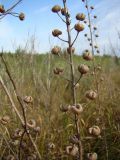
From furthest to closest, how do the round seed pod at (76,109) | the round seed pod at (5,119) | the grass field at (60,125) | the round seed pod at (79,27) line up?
the grass field at (60,125) < the round seed pod at (5,119) < the round seed pod at (79,27) < the round seed pod at (76,109)

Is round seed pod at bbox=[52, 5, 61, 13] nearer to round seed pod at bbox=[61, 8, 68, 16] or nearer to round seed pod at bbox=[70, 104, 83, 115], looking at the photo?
round seed pod at bbox=[61, 8, 68, 16]

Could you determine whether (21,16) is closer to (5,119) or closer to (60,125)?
(5,119)


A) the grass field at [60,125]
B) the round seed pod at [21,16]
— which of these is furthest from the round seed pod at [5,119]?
the round seed pod at [21,16]

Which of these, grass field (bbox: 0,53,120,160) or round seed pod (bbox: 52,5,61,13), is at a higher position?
round seed pod (bbox: 52,5,61,13)

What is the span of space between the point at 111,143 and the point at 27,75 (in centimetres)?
343

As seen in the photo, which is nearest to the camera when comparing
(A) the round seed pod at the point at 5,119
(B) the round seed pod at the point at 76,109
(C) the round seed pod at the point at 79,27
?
(B) the round seed pod at the point at 76,109

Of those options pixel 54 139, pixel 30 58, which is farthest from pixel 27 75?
pixel 54 139

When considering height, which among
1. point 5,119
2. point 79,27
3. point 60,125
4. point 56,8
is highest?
point 56,8

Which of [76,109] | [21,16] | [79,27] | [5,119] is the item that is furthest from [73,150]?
[21,16]

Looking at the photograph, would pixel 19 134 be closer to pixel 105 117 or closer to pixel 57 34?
pixel 57 34

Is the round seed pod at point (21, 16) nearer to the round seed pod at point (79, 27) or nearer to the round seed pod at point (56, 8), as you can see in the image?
the round seed pod at point (56, 8)

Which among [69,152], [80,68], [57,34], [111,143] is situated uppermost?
[57,34]

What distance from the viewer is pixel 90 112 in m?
4.45

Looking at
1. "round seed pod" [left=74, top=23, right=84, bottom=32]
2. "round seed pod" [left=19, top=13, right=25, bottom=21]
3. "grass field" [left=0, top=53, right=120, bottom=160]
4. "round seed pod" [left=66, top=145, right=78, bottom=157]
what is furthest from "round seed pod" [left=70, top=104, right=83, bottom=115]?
"grass field" [left=0, top=53, right=120, bottom=160]
